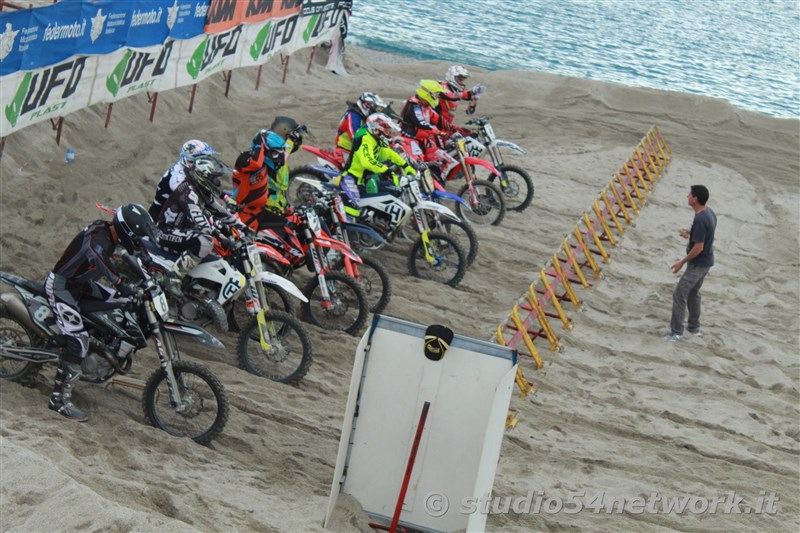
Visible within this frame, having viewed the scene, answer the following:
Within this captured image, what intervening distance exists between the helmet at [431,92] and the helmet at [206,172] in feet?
18.1

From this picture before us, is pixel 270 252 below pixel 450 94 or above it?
below

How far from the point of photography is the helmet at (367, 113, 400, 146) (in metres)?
10.7

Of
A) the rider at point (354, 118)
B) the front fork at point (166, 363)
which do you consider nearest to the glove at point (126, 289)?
the front fork at point (166, 363)

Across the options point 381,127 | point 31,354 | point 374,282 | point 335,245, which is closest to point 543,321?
point 374,282

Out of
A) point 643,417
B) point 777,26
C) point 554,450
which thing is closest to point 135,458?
point 554,450

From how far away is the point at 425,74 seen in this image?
2172 centimetres

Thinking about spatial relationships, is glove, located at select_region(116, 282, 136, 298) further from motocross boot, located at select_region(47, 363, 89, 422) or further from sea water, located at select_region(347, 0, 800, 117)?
sea water, located at select_region(347, 0, 800, 117)

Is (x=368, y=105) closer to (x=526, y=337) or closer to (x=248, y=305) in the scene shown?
(x=526, y=337)

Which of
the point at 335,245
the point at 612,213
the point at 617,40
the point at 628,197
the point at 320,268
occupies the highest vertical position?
the point at 617,40

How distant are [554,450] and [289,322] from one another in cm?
239

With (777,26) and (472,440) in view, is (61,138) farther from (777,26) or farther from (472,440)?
(777,26)

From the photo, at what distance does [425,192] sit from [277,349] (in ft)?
12.5

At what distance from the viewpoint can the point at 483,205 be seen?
41.6 feet

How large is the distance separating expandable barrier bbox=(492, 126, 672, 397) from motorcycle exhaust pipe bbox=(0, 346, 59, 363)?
368cm
